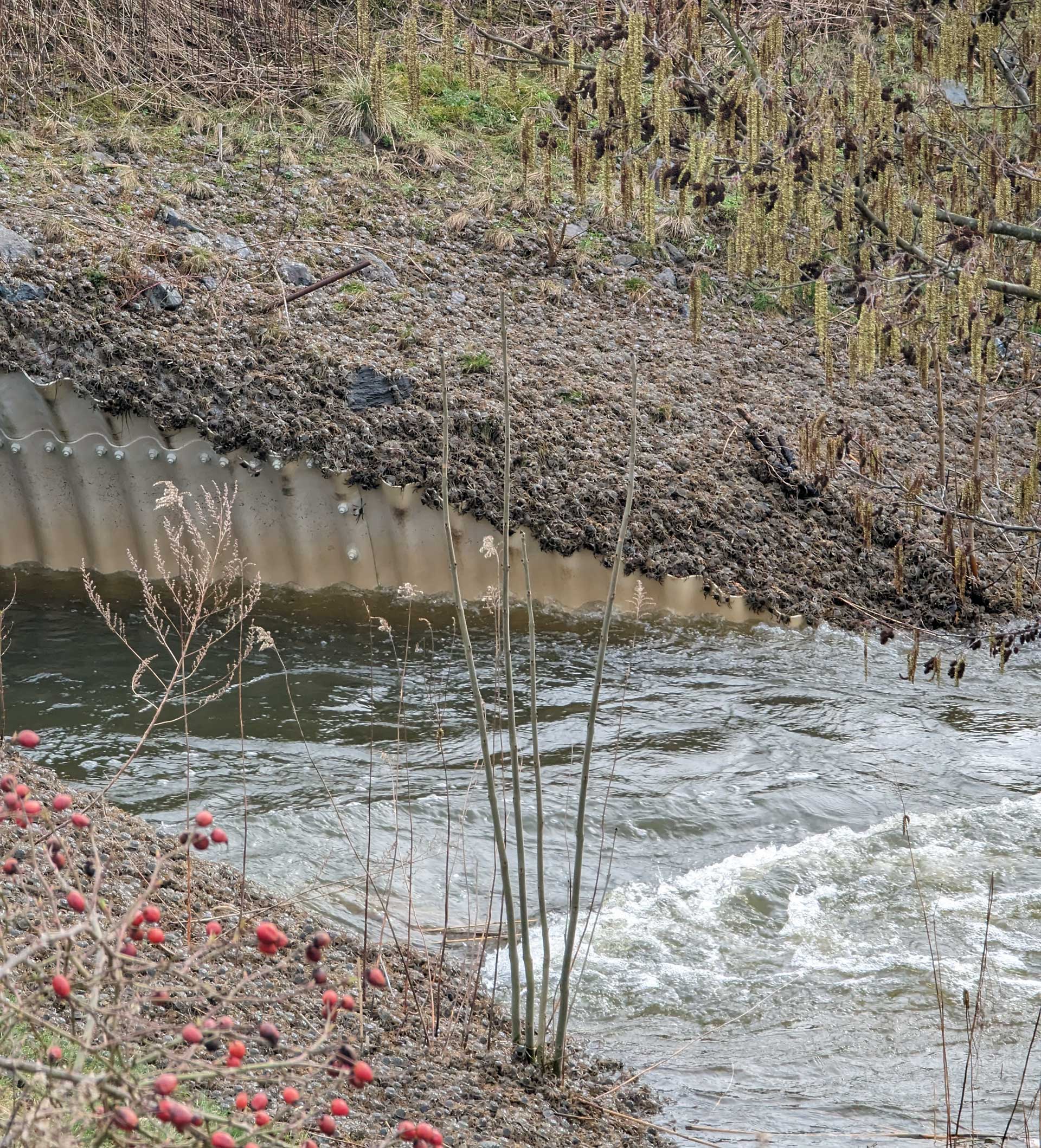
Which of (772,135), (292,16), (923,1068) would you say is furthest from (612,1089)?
(292,16)

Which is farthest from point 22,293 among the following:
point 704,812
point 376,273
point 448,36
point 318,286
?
point 704,812

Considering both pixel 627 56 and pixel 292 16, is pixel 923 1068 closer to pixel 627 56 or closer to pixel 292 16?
pixel 627 56

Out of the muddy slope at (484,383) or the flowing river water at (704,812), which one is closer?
the flowing river water at (704,812)

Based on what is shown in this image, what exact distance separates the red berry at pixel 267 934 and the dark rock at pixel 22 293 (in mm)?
5905

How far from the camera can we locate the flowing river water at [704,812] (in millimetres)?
3162

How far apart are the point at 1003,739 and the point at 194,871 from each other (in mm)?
3704

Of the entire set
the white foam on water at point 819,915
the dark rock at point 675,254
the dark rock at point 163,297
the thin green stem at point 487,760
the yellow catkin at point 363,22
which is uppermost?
the yellow catkin at point 363,22

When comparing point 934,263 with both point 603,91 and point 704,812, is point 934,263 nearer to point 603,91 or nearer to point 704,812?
point 603,91

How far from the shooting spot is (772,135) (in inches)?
147

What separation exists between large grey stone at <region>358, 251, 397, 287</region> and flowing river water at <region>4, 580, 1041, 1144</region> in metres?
2.80

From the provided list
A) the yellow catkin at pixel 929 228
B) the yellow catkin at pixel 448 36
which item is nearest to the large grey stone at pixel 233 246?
the yellow catkin at pixel 448 36

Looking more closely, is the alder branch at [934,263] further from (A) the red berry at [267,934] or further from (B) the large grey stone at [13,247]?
(B) the large grey stone at [13,247]

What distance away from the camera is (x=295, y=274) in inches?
302

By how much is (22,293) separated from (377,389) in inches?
80.4
